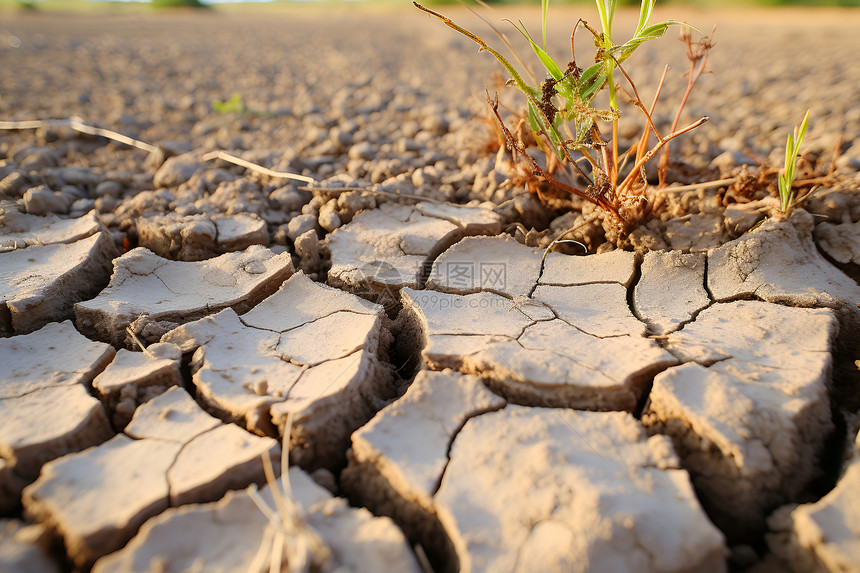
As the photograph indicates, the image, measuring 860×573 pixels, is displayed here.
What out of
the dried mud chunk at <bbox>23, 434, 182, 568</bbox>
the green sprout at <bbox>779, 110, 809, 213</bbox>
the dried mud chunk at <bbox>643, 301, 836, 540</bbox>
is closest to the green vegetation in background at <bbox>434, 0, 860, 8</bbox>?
the green sprout at <bbox>779, 110, 809, 213</bbox>

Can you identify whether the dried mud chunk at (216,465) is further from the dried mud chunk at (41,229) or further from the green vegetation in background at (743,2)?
the green vegetation in background at (743,2)

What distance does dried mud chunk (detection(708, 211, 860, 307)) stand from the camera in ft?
5.05

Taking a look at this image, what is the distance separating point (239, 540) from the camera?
95cm

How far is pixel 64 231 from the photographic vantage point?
6.46ft

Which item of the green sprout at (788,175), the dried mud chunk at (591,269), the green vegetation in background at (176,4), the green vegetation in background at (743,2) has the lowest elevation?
the dried mud chunk at (591,269)

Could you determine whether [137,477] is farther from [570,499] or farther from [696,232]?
[696,232]

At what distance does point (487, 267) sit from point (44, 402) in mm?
1460

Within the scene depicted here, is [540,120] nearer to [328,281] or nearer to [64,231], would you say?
[328,281]

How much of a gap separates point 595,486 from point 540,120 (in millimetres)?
1229

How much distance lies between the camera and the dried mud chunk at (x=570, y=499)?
0.91m

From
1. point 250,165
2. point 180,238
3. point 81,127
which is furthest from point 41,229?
point 81,127

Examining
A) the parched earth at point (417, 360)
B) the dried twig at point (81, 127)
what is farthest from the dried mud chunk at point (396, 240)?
the dried twig at point (81, 127)

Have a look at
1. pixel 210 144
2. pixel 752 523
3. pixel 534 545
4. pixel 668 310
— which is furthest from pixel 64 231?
pixel 752 523

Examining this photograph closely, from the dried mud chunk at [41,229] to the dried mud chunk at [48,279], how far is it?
4 centimetres
